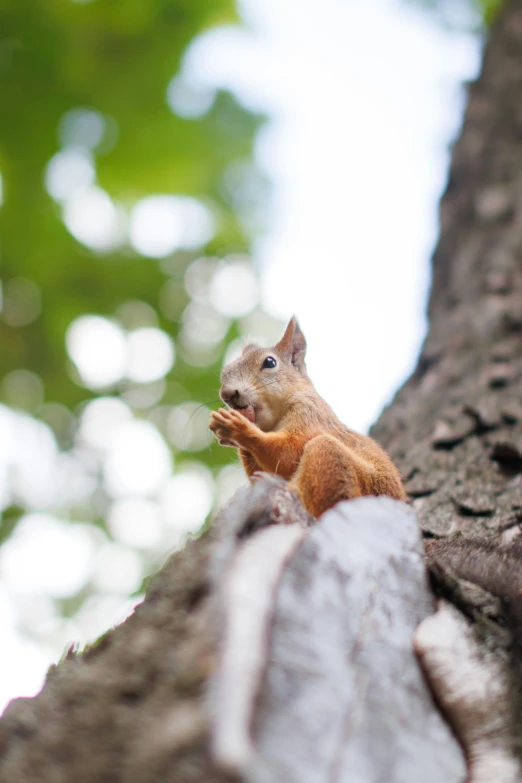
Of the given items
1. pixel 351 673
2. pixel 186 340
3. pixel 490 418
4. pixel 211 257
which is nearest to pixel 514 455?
pixel 490 418

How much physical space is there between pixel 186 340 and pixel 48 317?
3.16ft

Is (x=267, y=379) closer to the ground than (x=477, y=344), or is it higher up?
closer to the ground

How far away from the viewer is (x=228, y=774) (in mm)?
827

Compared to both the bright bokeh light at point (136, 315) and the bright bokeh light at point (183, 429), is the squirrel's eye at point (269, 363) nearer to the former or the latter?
the bright bokeh light at point (136, 315)

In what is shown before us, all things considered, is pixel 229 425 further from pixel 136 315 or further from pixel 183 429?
pixel 183 429

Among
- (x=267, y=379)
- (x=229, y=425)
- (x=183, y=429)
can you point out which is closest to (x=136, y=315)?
(x=183, y=429)

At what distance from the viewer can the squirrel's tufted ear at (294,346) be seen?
2.85m

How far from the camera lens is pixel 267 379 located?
2.68 meters

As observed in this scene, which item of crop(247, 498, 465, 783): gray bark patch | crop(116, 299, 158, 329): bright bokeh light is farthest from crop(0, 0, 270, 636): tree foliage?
crop(247, 498, 465, 783): gray bark patch

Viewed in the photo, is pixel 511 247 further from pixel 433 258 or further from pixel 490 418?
pixel 490 418

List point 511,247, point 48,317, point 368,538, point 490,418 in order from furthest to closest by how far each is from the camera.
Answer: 1. point 48,317
2. point 511,247
3. point 490,418
4. point 368,538

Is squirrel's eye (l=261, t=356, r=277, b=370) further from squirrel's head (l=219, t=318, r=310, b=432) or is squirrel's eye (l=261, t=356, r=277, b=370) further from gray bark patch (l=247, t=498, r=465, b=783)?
gray bark patch (l=247, t=498, r=465, b=783)

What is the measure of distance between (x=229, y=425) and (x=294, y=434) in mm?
227

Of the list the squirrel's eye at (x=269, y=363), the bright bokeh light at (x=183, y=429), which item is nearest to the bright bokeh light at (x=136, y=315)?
the bright bokeh light at (x=183, y=429)
